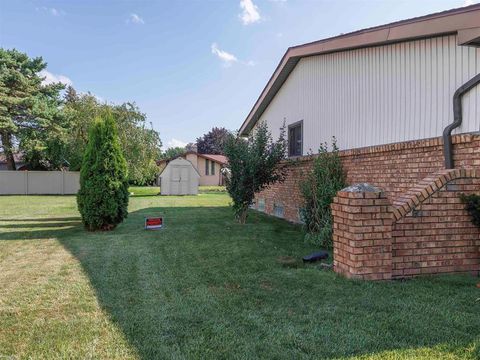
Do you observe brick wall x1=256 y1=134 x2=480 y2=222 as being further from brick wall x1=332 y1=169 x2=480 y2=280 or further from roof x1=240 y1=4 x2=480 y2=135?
roof x1=240 y1=4 x2=480 y2=135

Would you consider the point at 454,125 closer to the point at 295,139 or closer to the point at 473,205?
the point at 473,205

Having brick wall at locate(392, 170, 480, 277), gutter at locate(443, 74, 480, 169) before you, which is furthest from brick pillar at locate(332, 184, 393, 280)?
gutter at locate(443, 74, 480, 169)

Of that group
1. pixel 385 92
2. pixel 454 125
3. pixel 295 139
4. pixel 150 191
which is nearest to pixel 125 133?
pixel 150 191

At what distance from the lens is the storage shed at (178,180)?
23.2 metres

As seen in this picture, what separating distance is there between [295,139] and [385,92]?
13.5 feet

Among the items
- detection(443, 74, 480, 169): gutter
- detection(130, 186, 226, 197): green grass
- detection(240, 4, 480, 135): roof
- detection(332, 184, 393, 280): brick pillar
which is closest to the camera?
detection(332, 184, 393, 280): brick pillar

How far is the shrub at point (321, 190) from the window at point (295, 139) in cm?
201

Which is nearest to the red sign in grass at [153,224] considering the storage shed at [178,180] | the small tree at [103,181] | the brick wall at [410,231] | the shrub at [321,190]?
the small tree at [103,181]

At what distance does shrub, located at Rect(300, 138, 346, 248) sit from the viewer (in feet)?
21.8

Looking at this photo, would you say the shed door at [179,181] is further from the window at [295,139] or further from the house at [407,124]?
the house at [407,124]

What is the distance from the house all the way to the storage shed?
15413 millimetres

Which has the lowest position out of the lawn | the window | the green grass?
the lawn

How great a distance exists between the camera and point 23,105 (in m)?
22.0

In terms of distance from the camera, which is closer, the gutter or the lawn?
the lawn
